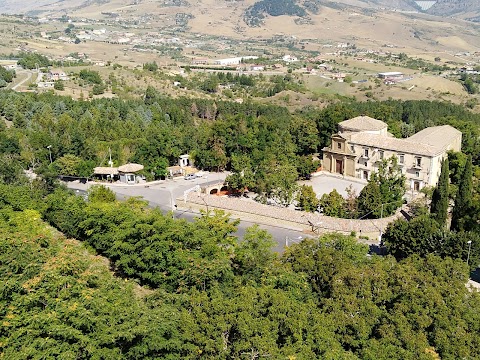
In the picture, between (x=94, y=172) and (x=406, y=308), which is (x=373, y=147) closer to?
(x=94, y=172)

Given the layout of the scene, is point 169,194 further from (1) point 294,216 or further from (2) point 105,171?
(1) point 294,216

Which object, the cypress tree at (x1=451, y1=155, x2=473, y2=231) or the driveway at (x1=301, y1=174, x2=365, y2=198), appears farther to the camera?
the driveway at (x1=301, y1=174, x2=365, y2=198)

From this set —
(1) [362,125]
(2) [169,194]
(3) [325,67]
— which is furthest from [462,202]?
(3) [325,67]

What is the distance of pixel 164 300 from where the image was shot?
2370 cm

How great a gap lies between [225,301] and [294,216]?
1969 cm

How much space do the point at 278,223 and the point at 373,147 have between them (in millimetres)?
17616

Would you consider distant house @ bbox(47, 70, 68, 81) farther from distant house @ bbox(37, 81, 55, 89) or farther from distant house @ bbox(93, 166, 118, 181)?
distant house @ bbox(93, 166, 118, 181)

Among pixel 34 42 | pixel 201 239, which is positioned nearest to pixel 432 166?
pixel 201 239

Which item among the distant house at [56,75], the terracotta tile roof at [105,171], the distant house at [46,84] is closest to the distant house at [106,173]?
the terracotta tile roof at [105,171]

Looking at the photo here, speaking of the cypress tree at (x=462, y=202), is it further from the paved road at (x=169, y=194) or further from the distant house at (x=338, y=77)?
the distant house at (x=338, y=77)

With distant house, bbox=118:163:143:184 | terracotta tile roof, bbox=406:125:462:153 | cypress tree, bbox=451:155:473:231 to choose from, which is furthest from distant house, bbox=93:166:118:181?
cypress tree, bbox=451:155:473:231

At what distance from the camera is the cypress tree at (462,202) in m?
36.8

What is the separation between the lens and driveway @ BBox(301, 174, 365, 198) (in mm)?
52144

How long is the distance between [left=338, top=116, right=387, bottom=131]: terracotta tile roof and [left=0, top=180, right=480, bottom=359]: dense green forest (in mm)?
30435
